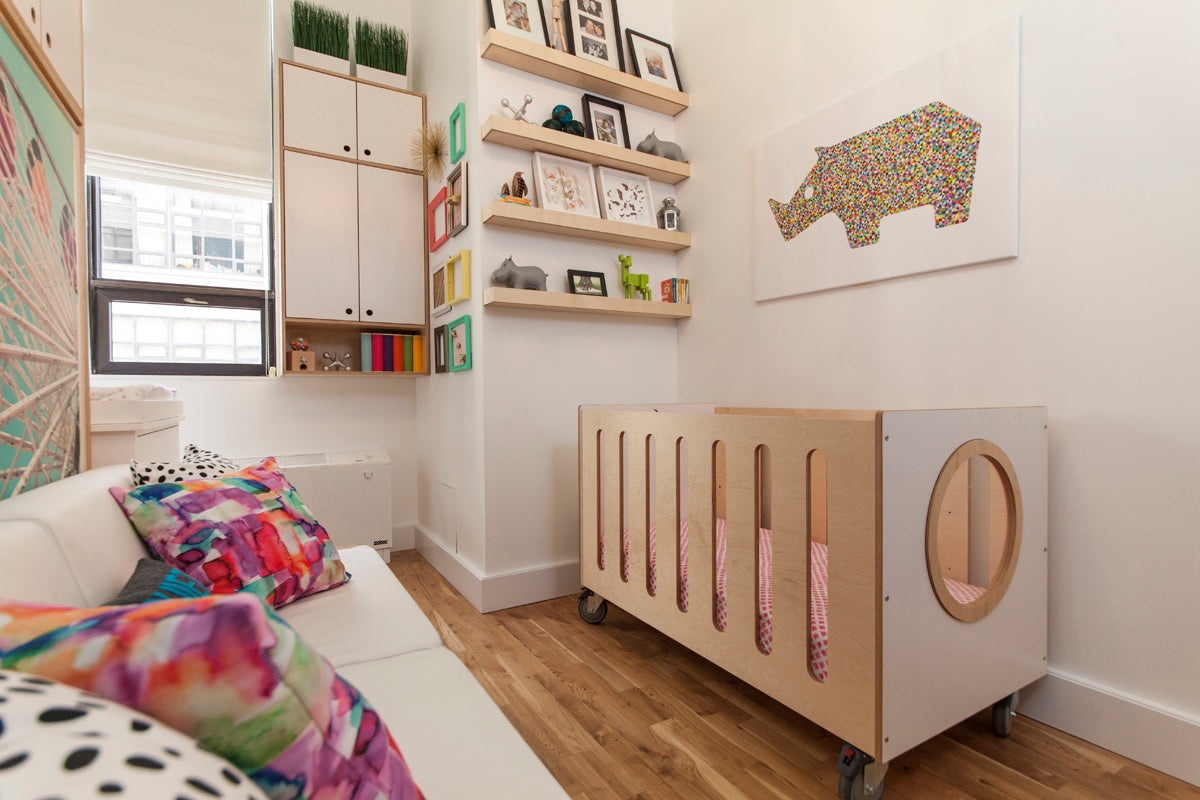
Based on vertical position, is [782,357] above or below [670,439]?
above

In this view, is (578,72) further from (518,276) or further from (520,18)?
(518,276)

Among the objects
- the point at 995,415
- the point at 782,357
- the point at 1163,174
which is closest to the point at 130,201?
the point at 782,357

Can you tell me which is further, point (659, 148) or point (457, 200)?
point (659, 148)

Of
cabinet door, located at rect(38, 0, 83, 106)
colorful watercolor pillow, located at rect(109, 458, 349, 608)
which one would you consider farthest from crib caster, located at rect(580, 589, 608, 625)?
cabinet door, located at rect(38, 0, 83, 106)

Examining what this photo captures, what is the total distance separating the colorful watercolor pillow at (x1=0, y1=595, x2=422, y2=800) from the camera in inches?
13.6

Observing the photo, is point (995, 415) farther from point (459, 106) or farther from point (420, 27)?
point (420, 27)

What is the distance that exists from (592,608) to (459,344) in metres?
1.23

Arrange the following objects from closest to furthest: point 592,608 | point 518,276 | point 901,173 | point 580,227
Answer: point 901,173
point 592,608
point 518,276
point 580,227

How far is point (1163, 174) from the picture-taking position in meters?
1.29

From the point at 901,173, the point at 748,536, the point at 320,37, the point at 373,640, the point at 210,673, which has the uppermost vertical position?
the point at 320,37

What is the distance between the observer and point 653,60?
265 cm

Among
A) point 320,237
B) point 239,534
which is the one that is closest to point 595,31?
point 320,237

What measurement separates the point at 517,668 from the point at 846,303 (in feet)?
5.22

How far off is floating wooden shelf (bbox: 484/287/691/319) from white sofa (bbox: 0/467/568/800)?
4.08ft
